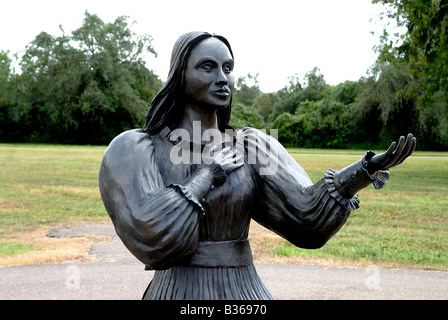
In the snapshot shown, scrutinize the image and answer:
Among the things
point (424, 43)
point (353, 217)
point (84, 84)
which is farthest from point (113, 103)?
point (353, 217)

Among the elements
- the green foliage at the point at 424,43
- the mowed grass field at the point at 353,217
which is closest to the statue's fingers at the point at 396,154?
the mowed grass field at the point at 353,217

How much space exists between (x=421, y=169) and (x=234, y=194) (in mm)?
19915

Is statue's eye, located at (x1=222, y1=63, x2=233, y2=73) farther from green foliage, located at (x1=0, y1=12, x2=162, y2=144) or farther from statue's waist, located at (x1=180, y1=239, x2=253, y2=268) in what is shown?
green foliage, located at (x1=0, y1=12, x2=162, y2=144)

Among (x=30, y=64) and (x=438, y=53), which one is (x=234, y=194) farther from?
(x=30, y=64)

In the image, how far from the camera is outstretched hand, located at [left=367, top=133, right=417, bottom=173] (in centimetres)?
229

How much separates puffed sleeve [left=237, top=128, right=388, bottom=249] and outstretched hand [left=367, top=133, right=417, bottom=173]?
0.78ft

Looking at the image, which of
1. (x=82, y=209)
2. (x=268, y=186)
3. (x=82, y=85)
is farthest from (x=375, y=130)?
(x=268, y=186)

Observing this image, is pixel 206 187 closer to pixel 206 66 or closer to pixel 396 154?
pixel 206 66

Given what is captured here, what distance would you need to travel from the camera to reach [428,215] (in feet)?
33.5

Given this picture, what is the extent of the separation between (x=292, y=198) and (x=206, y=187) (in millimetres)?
507

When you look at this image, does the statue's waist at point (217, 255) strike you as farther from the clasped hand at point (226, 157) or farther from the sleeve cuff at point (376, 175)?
the sleeve cuff at point (376, 175)

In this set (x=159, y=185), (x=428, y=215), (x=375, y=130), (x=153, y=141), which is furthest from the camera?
(x=375, y=130)

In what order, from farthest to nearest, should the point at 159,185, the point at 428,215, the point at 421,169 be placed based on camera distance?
the point at 421,169
the point at 428,215
the point at 159,185

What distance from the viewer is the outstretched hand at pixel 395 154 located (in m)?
2.29
